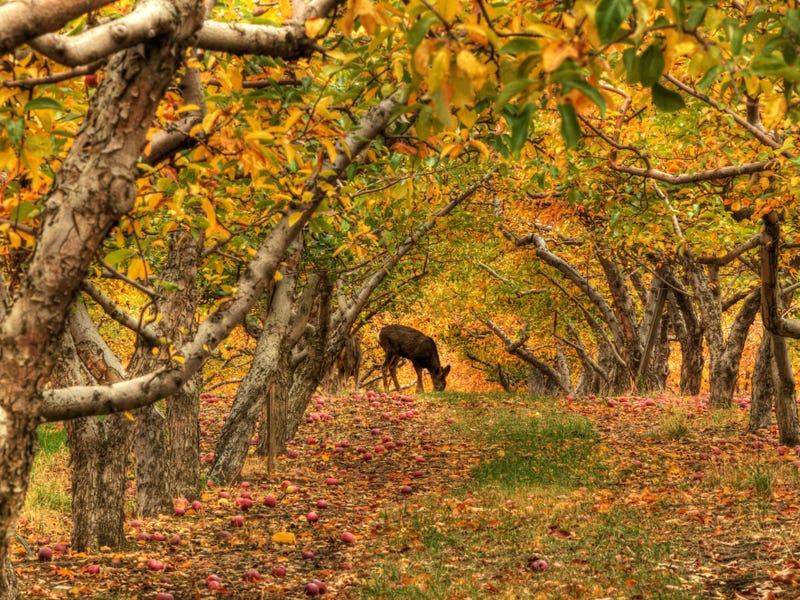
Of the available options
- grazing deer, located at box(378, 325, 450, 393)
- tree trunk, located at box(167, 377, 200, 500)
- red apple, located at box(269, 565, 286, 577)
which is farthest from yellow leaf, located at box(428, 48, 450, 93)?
grazing deer, located at box(378, 325, 450, 393)

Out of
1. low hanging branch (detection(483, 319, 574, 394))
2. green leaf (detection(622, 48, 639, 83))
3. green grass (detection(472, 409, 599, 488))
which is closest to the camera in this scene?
green leaf (detection(622, 48, 639, 83))

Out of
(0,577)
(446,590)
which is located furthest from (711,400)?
(0,577)

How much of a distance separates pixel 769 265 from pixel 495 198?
9.89m

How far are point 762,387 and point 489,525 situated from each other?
6.41m

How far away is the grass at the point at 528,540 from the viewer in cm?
645

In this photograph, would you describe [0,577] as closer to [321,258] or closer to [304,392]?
[321,258]

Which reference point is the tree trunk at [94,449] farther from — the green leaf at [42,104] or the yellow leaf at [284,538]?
the green leaf at [42,104]

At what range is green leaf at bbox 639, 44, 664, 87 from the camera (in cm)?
286

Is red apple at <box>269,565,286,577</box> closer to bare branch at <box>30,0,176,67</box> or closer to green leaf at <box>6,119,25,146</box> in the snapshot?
green leaf at <box>6,119,25,146</box>

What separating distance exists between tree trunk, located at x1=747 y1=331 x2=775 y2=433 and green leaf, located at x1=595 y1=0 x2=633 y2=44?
35.9ft

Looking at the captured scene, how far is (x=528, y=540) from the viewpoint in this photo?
7.96 metres

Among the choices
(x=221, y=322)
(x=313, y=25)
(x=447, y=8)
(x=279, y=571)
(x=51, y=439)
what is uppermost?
(x=313, y=25)

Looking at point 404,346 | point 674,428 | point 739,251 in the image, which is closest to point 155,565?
point 739,251

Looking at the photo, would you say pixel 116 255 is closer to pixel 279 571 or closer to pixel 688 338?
pixel 279 571
